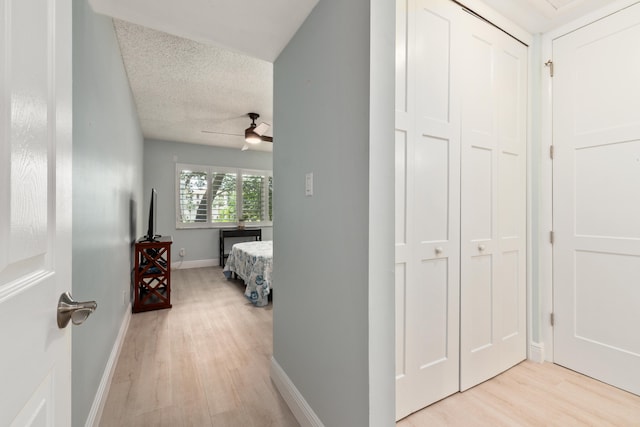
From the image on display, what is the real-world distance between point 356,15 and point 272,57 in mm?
942

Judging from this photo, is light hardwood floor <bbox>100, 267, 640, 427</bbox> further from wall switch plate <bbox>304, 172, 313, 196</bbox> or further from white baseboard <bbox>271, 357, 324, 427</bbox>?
wall switch plate <bbox>304, 172, 313, 196</bbox>

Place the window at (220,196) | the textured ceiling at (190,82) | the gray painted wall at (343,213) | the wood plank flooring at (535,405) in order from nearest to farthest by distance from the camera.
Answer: the gray painted wall at (343,213), the wood plank flooring at (535,405), the textured ceiling at (190,82), the window at (220,196)

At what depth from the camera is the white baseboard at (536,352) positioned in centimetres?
209

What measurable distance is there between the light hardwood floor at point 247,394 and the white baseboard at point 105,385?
5cm

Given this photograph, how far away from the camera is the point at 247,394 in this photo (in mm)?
1731

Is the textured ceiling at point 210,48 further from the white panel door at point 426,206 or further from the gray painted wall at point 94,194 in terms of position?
the white panel door at point 426,206

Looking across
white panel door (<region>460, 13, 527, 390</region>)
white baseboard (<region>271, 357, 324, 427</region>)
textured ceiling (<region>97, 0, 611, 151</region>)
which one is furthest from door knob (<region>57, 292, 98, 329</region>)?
white panel door (<region>460, 13, 527, 390</region>)

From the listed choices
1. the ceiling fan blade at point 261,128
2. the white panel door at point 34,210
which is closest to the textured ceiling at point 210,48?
the ceiling fan blade at point 261,128

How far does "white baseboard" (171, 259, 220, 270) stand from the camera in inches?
212

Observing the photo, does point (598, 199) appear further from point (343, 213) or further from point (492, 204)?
point (343, 213)

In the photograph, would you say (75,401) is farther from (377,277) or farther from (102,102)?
(102,102)

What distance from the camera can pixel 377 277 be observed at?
105 cm

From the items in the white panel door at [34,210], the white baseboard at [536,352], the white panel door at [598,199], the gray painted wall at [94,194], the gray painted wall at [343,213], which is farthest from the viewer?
the white baseboard at [536,352]

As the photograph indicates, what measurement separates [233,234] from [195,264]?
952 millimetres
